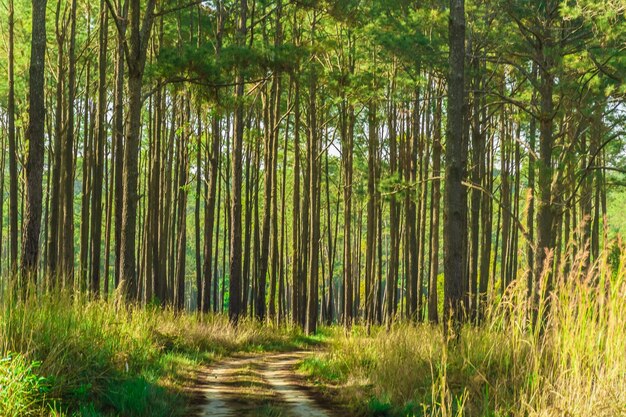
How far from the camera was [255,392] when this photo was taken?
965cm

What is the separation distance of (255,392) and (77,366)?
9.72 ft

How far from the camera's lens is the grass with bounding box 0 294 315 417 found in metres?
6.25

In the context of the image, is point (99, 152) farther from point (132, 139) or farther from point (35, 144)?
point (35, 144)

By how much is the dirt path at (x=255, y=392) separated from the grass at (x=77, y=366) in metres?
0.44

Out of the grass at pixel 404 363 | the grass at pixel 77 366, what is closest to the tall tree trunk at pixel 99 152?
the grass at pixel 404 363

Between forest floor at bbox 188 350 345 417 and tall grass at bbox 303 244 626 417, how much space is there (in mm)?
563

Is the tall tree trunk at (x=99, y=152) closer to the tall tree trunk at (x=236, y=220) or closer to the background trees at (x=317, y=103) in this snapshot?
the background trees at (x=317, y=103)

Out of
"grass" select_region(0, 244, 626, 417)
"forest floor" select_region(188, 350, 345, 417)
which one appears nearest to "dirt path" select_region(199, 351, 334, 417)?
"forest floor" select_region(188, 350, 345, 417)

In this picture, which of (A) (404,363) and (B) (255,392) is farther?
(B) (255,392)

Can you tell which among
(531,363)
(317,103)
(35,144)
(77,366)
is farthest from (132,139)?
(317,103)

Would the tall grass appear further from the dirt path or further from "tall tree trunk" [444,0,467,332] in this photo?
"tall tree trunk" [444,0,467,332]

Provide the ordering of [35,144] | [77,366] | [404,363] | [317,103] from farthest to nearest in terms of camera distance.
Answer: [317,103], [35,144], [404,363], [77,366]

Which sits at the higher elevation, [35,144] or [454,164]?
[35,144]

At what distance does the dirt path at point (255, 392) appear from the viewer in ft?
26.4
